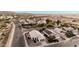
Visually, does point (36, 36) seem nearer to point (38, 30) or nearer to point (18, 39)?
point (38, 30)

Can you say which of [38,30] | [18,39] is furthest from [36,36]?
[18,39]
